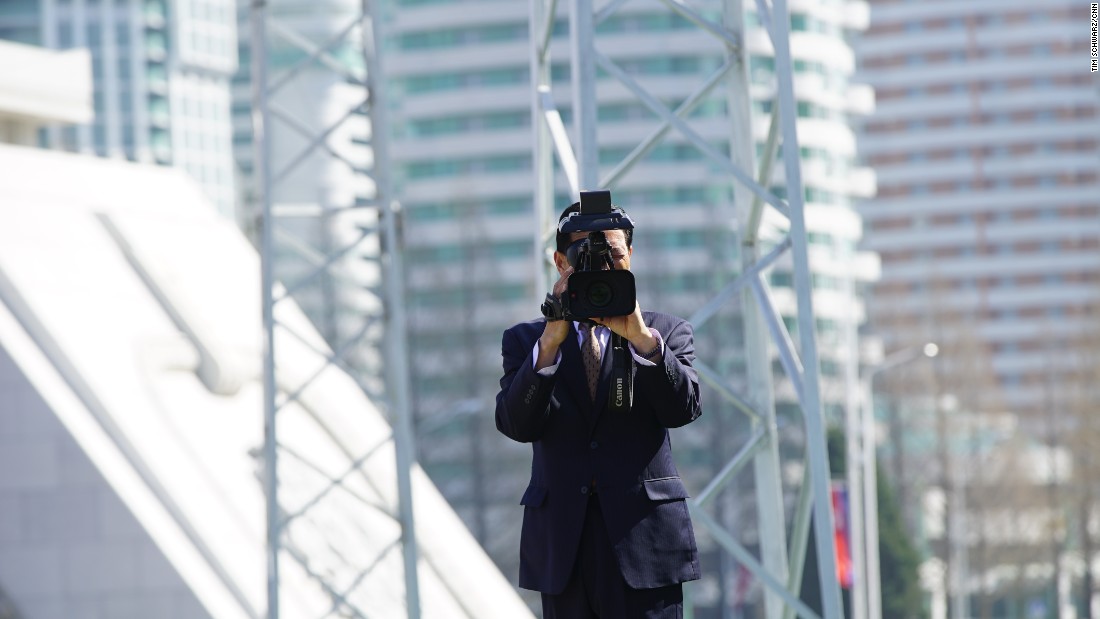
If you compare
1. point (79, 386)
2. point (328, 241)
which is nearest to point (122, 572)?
point (79, 386)

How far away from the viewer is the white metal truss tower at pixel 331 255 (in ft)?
33.9

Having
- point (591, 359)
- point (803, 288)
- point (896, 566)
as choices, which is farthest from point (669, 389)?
point (896, 566)

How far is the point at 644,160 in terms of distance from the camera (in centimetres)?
5884

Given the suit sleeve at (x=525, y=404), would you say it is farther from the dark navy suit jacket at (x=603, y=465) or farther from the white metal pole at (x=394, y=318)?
the white metal pole at (x=394, y=318)

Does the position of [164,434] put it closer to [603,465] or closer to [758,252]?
[758,252]

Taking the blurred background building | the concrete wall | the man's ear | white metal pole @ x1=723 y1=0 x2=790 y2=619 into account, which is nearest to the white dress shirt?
the man's ear

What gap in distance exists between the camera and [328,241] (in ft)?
133

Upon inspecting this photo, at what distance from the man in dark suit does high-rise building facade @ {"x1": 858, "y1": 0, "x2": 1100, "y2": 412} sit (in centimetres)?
8619

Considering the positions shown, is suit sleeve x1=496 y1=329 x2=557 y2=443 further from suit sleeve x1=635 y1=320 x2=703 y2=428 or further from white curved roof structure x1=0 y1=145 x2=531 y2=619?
white curved roof structure x1=0 y1=145 x2=531 y2=619

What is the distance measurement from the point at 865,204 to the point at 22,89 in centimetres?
7955

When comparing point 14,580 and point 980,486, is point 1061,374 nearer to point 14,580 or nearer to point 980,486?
point 980,486

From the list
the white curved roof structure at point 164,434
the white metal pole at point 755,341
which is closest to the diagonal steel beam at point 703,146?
the white metal pole at point 755,341

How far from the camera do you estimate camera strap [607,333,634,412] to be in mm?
3537

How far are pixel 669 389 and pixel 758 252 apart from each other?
3.38m
